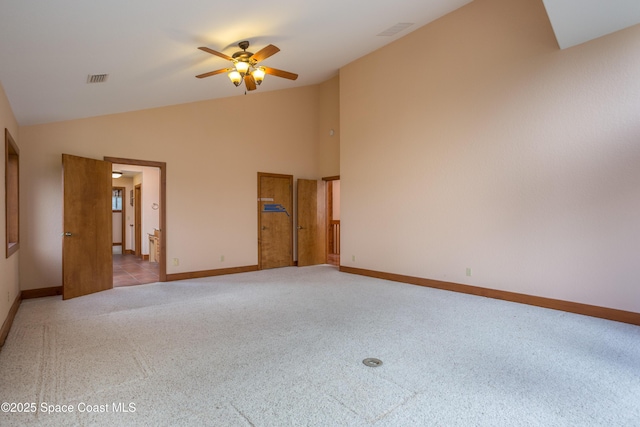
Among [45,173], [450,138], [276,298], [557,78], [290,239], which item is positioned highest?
[557,78]

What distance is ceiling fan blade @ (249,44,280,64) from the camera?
11.8 feet

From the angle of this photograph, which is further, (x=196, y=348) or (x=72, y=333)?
(x=72, y=333)

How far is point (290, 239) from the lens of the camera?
24.9ft

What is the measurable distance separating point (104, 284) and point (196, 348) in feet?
10.2

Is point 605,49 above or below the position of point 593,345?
above

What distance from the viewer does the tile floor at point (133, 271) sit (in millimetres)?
5832

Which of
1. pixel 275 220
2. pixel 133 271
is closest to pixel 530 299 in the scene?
pixel 275 220

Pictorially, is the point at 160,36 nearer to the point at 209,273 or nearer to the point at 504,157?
the point at 209,273

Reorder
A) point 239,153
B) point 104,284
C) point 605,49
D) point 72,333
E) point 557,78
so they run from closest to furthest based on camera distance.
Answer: point 72,333 → point 605,49 → point 557,78 → point 104,284 → point 239,153

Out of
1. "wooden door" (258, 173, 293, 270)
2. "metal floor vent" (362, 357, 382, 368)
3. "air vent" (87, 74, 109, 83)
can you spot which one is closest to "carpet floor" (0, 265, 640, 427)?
"metal floor vent" (362, 357, 382, 368)

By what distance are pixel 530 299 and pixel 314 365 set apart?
3305 mm

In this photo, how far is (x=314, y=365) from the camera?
2.58 m

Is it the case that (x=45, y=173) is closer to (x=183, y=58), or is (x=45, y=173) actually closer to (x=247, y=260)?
(x=183, y=58)

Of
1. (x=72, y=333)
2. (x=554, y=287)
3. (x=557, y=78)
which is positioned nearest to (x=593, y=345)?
(x=554, y=287)
